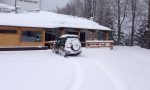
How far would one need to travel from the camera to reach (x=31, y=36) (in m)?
30.0

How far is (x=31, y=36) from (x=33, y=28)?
93cm

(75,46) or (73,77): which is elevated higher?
(75,46)

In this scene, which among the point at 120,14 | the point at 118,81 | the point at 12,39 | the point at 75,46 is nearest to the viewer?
the point at 118,81

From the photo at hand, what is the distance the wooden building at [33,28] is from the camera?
27719mm

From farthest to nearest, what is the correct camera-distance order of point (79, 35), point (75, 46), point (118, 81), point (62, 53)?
point (79, 35), point (62, 53), point (75, 46), point (118, 81)

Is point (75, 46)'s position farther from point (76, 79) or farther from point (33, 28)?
point (33, 28)

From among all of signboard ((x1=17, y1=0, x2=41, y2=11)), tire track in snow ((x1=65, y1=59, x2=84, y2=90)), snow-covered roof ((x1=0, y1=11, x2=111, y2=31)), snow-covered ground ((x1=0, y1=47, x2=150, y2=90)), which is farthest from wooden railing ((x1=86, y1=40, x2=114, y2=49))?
signboard ((x1=17, y1=0, x2=41, y2=11))

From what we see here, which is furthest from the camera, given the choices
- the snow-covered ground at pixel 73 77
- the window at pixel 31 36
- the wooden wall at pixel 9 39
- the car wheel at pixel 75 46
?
the window at pixel 31 36

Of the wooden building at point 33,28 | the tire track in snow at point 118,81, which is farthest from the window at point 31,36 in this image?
the tire track in snow at point 118,81

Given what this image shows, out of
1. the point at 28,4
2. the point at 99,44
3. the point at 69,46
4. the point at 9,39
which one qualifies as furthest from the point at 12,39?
the point at 28,4

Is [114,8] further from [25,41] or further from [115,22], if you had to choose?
[25,41]

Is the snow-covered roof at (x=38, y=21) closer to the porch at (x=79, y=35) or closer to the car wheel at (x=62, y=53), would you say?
the porch at (x=79, y=35)

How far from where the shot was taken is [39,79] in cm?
1244

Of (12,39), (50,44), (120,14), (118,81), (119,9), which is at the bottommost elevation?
(118,81)
